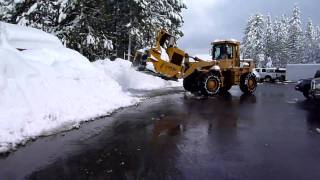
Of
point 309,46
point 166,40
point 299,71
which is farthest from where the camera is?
point 309,46

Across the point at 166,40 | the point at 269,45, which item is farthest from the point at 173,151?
the point at 269,45

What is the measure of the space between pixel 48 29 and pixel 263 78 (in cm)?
3327

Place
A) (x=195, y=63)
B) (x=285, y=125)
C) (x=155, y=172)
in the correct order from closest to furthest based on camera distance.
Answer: (x=155, y=172) → (x=285, y=125) → (x=195, y=63)

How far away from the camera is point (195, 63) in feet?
73.6

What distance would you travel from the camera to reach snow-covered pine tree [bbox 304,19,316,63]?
9844 cm

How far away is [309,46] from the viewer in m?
98.7

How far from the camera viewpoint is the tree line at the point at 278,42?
86.4m

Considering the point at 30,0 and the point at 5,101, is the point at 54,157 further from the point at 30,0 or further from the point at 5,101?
the point at 30,0

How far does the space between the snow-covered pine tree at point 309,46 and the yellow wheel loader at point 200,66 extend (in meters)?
78.7

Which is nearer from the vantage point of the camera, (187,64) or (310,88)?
Answer: (310,88)

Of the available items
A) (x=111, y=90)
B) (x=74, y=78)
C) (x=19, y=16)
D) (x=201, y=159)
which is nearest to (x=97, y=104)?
(x=74, y=78)

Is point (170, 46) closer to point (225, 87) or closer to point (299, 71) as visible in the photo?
point (225, 87)

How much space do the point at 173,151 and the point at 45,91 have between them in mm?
4959

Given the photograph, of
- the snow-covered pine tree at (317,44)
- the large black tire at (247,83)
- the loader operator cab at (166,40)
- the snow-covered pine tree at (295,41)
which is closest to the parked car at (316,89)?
the large black tire at (247,83)
